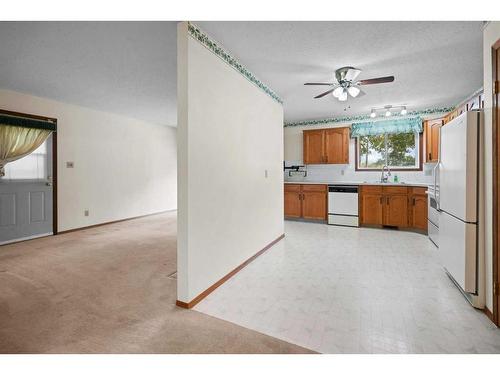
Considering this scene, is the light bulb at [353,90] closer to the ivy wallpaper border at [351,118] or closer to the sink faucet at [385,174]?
the ivy wallpaper border at [351,118]

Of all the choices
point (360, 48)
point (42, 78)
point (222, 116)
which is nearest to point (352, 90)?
point (360, 48)

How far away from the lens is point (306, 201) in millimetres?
5477

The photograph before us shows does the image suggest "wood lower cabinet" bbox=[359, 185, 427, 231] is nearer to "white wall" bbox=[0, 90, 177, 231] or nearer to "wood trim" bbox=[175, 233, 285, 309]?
"wood trim" bbox=[175, 233, 285, 309]

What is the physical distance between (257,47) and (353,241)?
3112 mm

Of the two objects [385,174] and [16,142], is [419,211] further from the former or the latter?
[16,142]

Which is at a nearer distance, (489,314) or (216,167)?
(489,314)

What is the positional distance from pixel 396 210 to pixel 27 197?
6.25 metres

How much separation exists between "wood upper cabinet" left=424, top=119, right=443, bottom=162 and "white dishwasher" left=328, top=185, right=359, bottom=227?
1.43 meters

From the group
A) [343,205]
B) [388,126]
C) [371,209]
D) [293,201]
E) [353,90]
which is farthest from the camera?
[293,201]

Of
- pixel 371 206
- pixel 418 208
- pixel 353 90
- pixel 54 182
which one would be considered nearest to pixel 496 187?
pixel 353 90

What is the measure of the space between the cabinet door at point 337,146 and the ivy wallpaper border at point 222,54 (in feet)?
8.21

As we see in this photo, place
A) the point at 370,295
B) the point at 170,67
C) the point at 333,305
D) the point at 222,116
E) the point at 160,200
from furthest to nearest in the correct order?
the point at 160,200
the point at 170,67
the point at 222,116
the point at 370,295
the point at 333,305
